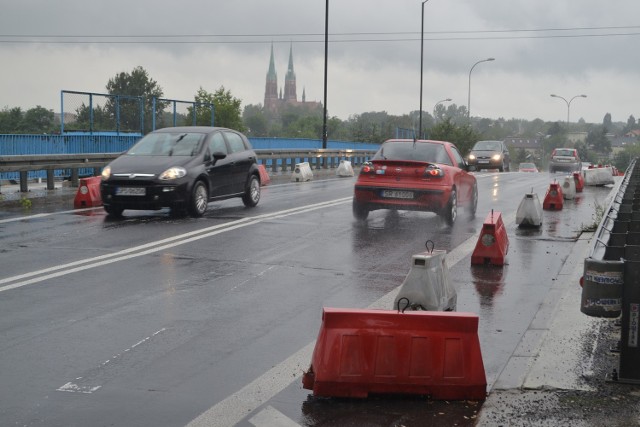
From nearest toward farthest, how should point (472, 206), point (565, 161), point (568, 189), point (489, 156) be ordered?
point (472, 206)
point (568, 189)
point (489, 156)
point (565, 161)

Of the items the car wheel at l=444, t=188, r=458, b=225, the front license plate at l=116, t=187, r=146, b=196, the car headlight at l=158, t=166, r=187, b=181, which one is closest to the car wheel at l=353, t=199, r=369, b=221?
the car wheel at l=444, t=188, r=458, b=225

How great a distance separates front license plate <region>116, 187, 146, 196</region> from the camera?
1526cm

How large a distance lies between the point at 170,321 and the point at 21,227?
24.4 feet

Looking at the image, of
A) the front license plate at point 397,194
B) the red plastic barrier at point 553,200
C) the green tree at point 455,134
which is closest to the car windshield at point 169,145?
the front license plate at point 397,194

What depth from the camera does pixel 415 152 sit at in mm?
15953

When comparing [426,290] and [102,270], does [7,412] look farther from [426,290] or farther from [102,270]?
[102,270]

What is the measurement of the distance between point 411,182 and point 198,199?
3.83 meters

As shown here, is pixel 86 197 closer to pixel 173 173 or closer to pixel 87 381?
pixel 173 173

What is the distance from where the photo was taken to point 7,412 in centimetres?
495

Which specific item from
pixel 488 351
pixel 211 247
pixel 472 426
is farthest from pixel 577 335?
pixel 211 247

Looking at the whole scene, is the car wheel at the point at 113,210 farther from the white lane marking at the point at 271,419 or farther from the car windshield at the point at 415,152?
the white lane marking at the point at 271,419

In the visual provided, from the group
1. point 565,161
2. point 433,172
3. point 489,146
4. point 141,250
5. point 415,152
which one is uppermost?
point 415,152

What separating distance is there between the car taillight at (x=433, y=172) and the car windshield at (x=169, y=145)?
431cm

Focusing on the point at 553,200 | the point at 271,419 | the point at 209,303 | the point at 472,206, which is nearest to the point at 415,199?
the point at 472,206
